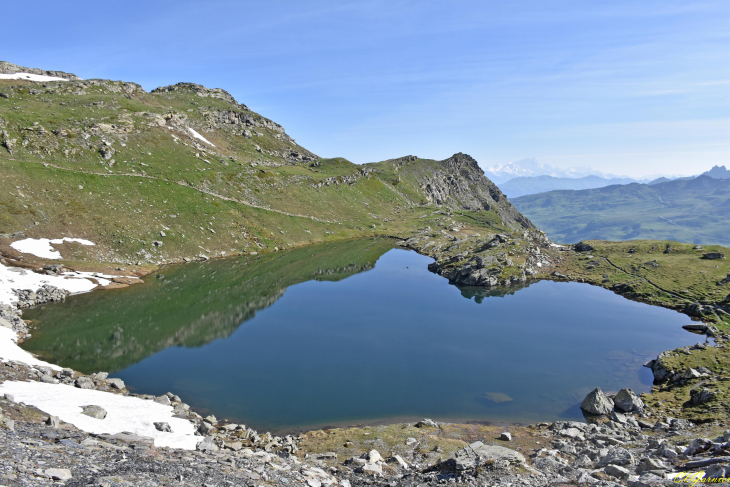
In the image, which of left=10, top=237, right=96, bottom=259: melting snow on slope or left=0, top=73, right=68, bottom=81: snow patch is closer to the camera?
left=10, top=237, right=96, bottom=259: melting snow on slope

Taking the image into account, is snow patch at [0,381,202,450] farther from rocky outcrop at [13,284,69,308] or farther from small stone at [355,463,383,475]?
rocky outcrop at [13,284,69,308]

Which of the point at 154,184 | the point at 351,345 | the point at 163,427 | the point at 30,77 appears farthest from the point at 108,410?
the point at 30,77

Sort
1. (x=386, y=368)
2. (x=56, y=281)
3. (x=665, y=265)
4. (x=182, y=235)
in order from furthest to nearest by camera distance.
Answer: (x=182, y=235)
(x=665, y=265)
(x=56, y=281)
(x=386, y=368)

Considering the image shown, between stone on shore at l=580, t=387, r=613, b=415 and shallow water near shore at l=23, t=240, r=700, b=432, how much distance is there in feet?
5.09

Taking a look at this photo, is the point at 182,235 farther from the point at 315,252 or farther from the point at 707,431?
the point at 707,431

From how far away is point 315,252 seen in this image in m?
122

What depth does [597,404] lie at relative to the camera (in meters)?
40.3

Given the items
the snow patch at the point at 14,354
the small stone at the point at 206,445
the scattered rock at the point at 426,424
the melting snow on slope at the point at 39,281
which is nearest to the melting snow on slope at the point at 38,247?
the melting snow on slope at the point at 39,281

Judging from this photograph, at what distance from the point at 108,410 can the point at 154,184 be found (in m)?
93.8

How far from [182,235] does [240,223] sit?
802 inches

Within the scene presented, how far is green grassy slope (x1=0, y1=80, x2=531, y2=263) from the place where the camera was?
88312 millimetres

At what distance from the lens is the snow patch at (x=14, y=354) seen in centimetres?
4009

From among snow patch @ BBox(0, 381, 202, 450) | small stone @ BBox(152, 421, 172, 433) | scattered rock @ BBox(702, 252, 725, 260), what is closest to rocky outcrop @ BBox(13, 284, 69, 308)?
snow patch @ BBox(0, 381, 202, 450)

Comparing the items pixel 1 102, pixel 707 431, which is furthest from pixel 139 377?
pixel 1 102
